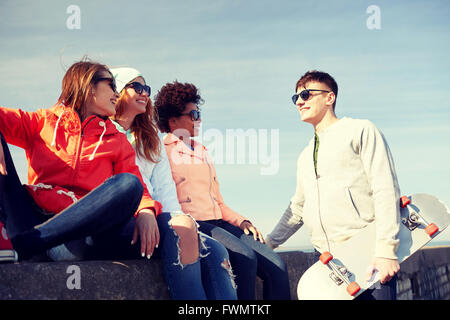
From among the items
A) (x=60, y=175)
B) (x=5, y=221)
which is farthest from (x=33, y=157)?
(x=5, y=221)

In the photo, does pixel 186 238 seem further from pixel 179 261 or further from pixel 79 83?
pixel 79 83

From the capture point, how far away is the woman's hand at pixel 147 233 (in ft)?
9.99

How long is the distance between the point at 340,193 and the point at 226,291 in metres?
1.06

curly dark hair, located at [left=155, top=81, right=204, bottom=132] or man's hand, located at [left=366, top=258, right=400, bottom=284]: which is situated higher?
curly dark hair, located at [left=155, top=81, right=204, bottom=132]

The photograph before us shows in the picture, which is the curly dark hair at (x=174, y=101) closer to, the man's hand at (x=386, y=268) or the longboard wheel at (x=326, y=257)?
the longboard wheel at (x=326, y=257)

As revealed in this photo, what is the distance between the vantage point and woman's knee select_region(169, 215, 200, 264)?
10.1 ft

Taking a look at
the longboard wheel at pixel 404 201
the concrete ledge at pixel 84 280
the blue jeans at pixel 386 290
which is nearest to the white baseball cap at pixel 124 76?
the concrete ledge at pixel 84 280

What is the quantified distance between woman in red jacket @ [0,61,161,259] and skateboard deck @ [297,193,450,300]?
1233 millimetres

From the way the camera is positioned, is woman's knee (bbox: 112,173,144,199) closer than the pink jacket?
Yes

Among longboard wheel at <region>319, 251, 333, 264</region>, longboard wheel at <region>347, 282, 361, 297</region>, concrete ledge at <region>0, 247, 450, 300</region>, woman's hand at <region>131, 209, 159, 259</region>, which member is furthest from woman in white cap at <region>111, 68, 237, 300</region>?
longboard wheel at <region>347, 282, 361, 297</region>

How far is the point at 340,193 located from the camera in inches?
139

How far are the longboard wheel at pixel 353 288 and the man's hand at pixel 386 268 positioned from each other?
120mm

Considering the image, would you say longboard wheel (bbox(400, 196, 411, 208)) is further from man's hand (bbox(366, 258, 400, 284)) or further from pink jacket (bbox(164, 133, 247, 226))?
pink jacket (bbox(164, 133, 247, 226))
